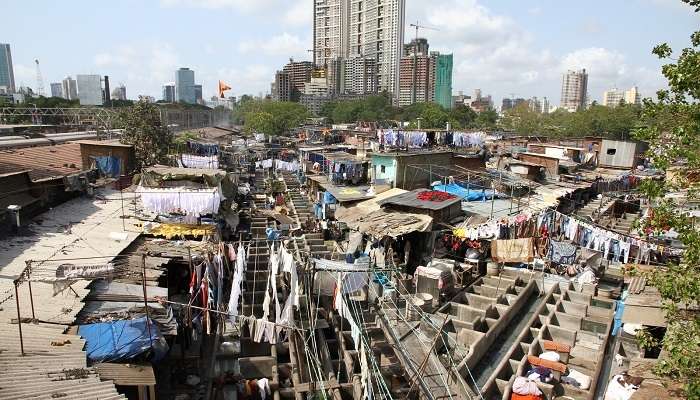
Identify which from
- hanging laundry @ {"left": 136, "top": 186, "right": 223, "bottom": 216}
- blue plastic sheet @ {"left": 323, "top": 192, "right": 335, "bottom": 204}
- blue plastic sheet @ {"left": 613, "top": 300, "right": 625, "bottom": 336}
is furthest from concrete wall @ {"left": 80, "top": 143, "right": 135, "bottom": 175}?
blue plastic sheet @ {"left": 613, "top": 300, "right": 625, "bottom": 336}

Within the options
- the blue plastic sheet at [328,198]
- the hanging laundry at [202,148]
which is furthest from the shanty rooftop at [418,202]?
the hanging laundry at [202,148]

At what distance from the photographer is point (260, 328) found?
11.8 m

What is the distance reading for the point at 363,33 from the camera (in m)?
141

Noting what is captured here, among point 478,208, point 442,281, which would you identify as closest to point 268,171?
point 478,208

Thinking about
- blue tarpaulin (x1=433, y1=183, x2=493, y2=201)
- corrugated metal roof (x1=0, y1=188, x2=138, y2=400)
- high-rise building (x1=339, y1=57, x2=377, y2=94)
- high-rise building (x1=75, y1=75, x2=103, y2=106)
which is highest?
high-rise building (x1=339, y1=57, x2=377, y2=94)

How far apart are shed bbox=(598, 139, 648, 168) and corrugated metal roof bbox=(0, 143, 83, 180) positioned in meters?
46.9

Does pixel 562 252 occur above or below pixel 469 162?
below

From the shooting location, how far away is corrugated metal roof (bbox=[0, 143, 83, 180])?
1969cm

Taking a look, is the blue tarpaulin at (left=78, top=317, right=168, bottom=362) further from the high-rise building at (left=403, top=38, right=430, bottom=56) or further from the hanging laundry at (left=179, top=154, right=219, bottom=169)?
the high-rise building at (left=403, top=38, right=430, bottom=56)

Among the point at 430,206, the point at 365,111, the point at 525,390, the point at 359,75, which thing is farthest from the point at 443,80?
the point at 525,390

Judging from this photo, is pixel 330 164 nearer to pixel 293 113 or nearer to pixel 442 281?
pixel 442 281

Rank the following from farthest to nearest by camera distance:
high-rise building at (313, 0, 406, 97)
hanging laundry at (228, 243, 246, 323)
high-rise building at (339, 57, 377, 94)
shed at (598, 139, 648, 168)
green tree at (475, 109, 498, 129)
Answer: high-rise building at (339, 57, 377, 94), high-rise building at (313, 0, 406, 97), green tree at (475, 109, 498, 129), shed at (598, 139, 648, 168), hanging laundry at (228, 243, 246, 323)

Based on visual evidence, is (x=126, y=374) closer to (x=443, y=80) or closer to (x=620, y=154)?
(x=620, y=154)

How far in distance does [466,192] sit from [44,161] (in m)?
22.2
